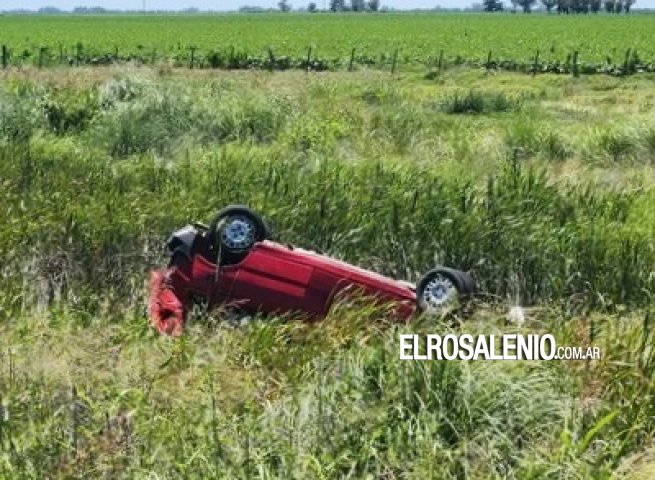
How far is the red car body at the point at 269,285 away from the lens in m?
5.47

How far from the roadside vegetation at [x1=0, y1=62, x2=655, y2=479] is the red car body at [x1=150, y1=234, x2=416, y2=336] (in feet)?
0.58

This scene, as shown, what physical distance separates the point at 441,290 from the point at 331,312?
709 mm

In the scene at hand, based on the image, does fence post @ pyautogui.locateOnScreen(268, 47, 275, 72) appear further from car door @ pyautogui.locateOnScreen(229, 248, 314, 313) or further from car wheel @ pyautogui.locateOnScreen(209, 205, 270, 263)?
car door @ pyautogui.locateOnScreen(229, 248, 314, 313)

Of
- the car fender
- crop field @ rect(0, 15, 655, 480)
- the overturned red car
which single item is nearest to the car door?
the overturned red car

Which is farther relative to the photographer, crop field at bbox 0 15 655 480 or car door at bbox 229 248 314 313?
car door at bbox 229 248 314 313

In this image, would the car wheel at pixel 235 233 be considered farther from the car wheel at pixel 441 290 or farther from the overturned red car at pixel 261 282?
the car wheel at pixel 441 290

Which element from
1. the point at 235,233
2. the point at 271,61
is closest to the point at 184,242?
the point at 235,233

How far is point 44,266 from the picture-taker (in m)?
6.30

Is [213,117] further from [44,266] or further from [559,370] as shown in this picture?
[559,370]

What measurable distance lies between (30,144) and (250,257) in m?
4.38

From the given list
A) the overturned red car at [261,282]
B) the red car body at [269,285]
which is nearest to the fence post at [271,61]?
the overturned red car at [261,282]

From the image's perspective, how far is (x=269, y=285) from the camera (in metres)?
5.54

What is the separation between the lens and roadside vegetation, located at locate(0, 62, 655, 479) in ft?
12.5

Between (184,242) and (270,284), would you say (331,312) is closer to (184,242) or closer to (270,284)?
(270,284)
